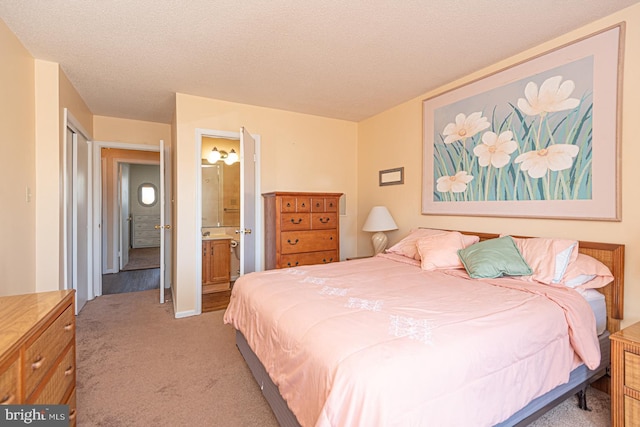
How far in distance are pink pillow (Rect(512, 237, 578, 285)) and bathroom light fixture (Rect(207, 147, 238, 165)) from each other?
4.06m

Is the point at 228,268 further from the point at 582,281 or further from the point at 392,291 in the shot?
the point at 582,281

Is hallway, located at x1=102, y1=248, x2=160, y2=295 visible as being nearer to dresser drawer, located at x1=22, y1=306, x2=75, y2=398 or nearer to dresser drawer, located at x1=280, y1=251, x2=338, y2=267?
dresser drawer, located at x1=280, y1=251, x2=338, y2=267

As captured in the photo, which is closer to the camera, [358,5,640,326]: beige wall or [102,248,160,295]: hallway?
[358,5,640,326]: beige wall

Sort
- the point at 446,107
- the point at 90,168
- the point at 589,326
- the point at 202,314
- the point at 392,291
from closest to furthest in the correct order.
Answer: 1. the point at 589,326
2. the point at 392,291
3. the point at 446,107
4. the point at 202,314
5. the point at 90,168

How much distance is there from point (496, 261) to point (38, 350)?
8.40ft

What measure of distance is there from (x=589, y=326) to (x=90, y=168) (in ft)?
17.2

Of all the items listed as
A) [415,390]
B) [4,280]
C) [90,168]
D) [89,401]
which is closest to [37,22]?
[4,280]

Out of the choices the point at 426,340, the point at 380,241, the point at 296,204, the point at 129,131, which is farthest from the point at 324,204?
the point at 129,131

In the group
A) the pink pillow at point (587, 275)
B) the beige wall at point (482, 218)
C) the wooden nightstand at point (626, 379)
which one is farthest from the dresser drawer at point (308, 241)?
the wooden nightstand at point (626, 379)

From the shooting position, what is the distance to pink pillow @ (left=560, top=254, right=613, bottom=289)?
6.21ft

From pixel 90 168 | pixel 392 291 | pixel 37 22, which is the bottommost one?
pixel 392 291

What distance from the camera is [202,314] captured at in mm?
3412

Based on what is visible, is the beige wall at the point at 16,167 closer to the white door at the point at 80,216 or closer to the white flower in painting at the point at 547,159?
the white door at the point at 80,216

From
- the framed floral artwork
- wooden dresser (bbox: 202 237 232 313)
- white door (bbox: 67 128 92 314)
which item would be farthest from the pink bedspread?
white door (bbox: 67 128 92 314)
